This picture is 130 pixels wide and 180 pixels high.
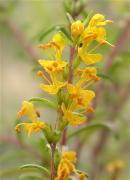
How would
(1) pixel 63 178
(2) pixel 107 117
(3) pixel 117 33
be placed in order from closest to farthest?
(1) pixel 63 178
(3) pixel 117 33
(2) pixel 107 117

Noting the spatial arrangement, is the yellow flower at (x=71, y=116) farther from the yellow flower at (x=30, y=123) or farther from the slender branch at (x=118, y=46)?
the slender branch at (x=118, y=46)

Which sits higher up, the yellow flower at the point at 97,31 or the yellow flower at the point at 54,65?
the yellow flower at the point at 97,31

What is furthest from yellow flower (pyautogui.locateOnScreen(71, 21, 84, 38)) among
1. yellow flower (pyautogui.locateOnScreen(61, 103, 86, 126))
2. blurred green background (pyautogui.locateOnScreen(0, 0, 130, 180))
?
blurred green background (pyautogui.locateOnScreen(0, 0, 130, 180))

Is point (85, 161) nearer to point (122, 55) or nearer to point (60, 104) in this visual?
point (122, 55)

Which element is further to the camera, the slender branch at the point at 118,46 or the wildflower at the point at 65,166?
the slender branch at the point at 118,46

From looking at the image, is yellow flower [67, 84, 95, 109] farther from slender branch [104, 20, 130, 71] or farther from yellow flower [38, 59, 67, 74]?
slender branch [104, 20, 130, 71]

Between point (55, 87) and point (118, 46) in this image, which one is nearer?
point (55, 87)

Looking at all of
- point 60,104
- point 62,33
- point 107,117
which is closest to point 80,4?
point 62,33

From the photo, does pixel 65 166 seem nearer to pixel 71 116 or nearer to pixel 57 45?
pixel 71 116

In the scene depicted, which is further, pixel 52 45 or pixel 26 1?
pixel 26 1

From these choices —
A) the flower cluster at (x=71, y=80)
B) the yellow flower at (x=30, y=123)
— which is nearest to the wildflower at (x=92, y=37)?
the flower cluster at (x=71, y=80)

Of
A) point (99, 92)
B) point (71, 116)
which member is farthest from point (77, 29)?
point (99, 92)
